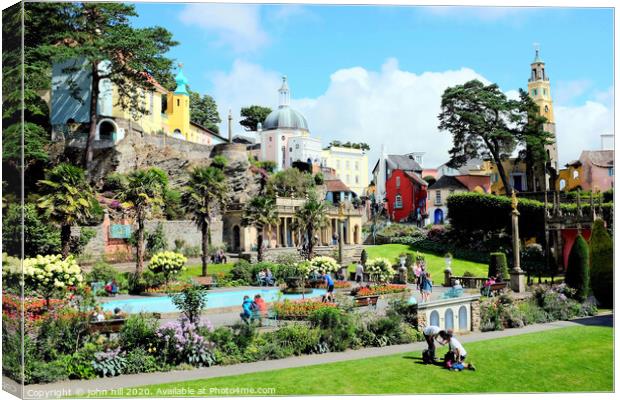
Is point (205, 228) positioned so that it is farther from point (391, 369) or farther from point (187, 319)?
point (391, 369)

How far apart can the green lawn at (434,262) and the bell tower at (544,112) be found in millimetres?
4583

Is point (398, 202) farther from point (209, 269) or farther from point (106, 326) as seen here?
point (106, 326)

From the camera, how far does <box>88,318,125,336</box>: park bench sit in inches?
585

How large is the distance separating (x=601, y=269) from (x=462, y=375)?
1091 centimetres

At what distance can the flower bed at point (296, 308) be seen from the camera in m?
18.7

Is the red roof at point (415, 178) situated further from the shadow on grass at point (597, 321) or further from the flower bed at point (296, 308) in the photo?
the flower bed at point (296, 308)

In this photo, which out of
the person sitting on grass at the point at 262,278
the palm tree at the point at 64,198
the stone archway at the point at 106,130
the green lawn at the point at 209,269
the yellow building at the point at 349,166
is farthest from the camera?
the yellow building at the point at 349,166

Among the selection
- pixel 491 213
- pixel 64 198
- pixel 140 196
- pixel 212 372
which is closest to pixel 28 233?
pixel 64 198

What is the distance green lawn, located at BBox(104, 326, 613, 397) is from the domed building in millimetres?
16118

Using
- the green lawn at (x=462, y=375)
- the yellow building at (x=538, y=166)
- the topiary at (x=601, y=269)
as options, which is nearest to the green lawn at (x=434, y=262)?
the yellow building at (x=538, y=166)

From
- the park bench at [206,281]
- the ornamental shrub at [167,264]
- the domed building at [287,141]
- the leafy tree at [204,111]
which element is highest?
the leafy tree at [204,111]

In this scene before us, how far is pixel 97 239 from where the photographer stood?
32.8m

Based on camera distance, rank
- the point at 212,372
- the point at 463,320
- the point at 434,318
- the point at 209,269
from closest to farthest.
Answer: the point at 212,372 < the point at 434,318 < the point at 463,320 < the point at 209,269

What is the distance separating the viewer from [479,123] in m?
28.7
